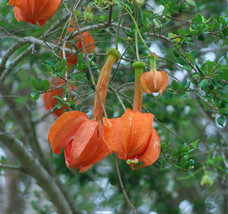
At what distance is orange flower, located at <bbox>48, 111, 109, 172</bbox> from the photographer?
0.99 metres

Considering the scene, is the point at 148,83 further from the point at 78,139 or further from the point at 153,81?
the point at 78,139

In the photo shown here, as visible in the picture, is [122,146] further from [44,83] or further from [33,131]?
[33,131]

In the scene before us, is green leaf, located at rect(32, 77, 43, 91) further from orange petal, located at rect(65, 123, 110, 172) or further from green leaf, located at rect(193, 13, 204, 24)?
green leaf, located at rect(193, 13, 204, 24)

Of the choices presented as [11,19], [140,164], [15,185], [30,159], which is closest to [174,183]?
[15,185]

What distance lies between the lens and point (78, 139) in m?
1.00

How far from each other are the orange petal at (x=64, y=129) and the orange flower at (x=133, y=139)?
0.10 metres

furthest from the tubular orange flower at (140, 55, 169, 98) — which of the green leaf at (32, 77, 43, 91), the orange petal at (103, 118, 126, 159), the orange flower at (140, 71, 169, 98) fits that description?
the green leaf at (32, 77, 43, 91)

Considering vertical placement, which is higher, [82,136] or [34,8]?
[34,8]

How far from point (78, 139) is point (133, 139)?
0.53 feet

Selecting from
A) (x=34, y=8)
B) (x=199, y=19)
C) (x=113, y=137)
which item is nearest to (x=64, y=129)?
(x=113, y=137)

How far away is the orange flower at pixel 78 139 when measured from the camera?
989 mm

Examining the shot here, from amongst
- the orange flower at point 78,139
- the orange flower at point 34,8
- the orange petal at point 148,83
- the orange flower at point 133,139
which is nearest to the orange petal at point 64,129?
the orange flower at point 78,139

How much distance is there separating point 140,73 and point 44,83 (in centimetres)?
32

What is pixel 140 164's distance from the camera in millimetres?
1009
